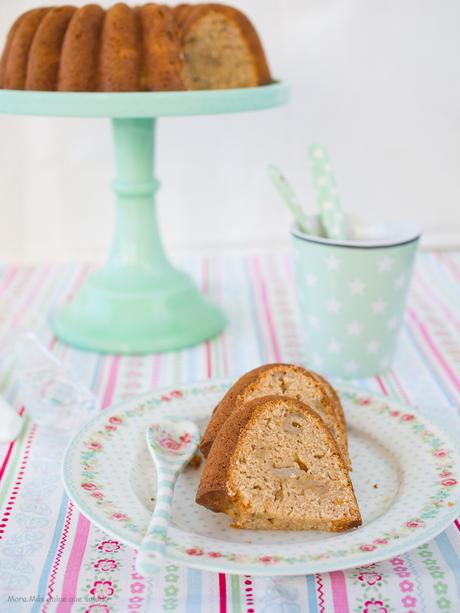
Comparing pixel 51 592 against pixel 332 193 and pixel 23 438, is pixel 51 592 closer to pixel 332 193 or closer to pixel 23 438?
pixel 23 438

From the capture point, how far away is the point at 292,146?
1.46 meters

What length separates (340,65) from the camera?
56.1 inches

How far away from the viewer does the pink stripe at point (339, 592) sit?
0.53m

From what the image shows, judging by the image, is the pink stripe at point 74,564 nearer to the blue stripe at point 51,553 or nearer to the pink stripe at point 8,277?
the blue stripe at point 51,553

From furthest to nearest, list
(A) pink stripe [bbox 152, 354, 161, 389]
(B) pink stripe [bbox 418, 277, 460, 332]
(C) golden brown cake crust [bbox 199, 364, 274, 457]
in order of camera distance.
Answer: (B) pink stripe [bbox 418, 277, 460, 332]
(A) pink stripe [bbox 152, 354, 161, 389]
(C) golden brown cake crust [bbox 199, 364, 274, 457]

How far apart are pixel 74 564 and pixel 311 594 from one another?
172 millimetres

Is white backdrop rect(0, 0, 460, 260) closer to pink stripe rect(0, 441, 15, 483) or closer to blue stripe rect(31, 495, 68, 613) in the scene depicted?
pink stripe rect(0, 441, 15, 483)

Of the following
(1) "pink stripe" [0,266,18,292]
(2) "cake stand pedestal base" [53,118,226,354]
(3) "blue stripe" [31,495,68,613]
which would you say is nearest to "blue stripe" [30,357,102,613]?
(3) "blue stripe" [31,495,68,613]

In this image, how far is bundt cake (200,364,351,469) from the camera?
0.66 meters

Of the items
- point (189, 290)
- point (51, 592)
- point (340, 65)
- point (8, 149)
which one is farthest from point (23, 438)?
point (340, 65)

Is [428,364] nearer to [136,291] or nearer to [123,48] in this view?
[136,291]

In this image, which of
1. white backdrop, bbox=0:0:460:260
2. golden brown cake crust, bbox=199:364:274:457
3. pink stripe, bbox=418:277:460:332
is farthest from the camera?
white backdrop, bbox=0:0:460:260

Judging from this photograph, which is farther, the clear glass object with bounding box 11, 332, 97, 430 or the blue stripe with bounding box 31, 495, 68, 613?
the clear glass object with bounding box 11, 332, 97, 430

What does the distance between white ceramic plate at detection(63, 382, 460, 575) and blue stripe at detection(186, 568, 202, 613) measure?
28mm
